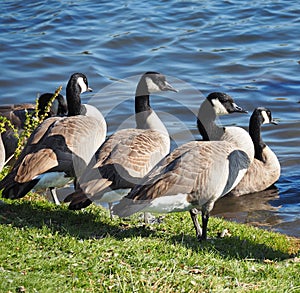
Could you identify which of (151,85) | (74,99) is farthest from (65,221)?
(151,85)

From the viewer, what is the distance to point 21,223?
8477 millimetres

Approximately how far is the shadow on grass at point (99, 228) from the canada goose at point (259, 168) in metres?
4.32

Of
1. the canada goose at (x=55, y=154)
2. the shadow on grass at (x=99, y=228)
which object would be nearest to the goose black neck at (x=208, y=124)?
the canada goose at (x=55, y=154)

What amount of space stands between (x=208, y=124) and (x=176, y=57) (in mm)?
10845

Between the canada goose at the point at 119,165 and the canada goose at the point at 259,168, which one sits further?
the canada goose at the point at 259,168

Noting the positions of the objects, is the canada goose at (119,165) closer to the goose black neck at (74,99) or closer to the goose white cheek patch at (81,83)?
the goose black neck at (74,99)

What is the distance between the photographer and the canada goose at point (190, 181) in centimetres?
829

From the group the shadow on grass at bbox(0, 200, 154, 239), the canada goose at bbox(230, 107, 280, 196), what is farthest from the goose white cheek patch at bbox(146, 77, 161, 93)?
the canada goose at bbox(230, 107, 280, 196)

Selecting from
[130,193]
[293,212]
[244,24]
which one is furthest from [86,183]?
[244,24]

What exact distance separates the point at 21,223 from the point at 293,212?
5.88 metres

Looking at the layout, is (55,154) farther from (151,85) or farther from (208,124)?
(208,124)

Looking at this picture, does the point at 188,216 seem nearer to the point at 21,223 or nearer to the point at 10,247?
the point at 21,223

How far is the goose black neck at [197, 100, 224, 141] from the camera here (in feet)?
35.1

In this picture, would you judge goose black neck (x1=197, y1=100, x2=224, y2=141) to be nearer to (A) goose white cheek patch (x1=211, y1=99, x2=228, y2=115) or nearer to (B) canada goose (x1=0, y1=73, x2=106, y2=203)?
(A) goose white cheek patch (x1=211, y1=99, x2=228, y2=115)
